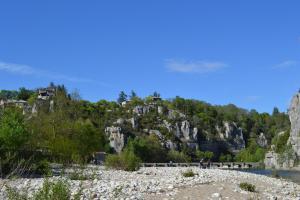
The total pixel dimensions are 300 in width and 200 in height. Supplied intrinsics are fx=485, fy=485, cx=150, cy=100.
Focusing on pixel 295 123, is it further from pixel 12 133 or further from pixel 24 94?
pixel 12 133

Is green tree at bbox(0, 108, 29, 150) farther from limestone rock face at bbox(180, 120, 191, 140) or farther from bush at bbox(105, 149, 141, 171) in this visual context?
limestone rock face at bbox(180, 120, 191, 140)

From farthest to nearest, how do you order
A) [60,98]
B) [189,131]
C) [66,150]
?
[189,131], [60,98], [66,150]

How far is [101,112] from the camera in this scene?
182625mm

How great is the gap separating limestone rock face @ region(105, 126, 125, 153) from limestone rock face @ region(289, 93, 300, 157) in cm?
5443

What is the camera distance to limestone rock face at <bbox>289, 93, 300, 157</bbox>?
146625 millimetres

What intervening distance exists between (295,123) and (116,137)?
57733 millimetres

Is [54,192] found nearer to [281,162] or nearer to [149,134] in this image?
A: [281,162]

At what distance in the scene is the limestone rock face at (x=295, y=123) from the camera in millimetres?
146625

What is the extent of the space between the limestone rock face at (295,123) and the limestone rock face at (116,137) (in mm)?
54427

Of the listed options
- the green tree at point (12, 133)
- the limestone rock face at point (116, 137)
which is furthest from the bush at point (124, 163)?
the limestone rock face at point (116, 137)

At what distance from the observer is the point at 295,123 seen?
495ft

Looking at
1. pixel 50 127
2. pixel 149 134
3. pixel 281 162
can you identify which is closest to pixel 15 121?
pixel 50 127

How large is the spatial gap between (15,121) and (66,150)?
16.4 m

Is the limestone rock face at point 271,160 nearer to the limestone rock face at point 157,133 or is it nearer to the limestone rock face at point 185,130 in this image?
the limestone rock face at point 157,133
